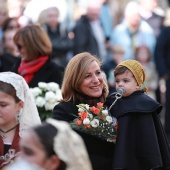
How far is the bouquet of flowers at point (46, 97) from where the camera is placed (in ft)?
27.3

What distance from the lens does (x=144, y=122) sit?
6.08 metres

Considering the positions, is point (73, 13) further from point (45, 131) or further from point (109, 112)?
point (45, 131)

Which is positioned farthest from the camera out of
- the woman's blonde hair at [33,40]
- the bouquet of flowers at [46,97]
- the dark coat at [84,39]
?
the dark coat at [84,39]

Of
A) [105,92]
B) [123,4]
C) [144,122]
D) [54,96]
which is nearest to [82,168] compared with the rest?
[144,122]

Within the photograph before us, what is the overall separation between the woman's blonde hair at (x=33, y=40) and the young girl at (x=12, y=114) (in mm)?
2303

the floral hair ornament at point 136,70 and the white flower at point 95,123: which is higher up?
the floral hair ornament at point 136,70

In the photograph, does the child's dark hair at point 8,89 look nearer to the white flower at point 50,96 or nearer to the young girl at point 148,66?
the white flower at point 50,96

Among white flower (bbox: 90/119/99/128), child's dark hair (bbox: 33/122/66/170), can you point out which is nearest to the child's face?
white flower (bbox: 90/119/99/128)

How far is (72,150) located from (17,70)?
4.55m

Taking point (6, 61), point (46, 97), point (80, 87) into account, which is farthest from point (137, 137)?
point (6, 61)

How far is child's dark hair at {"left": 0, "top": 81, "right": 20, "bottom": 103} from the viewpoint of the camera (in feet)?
19.5

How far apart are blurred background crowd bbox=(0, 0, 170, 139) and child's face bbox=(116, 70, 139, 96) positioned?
578 centimetres

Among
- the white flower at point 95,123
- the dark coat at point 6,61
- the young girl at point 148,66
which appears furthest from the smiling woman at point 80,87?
the young girl at point 148,66

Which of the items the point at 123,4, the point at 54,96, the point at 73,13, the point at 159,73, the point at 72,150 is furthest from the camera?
the point at 123,4
